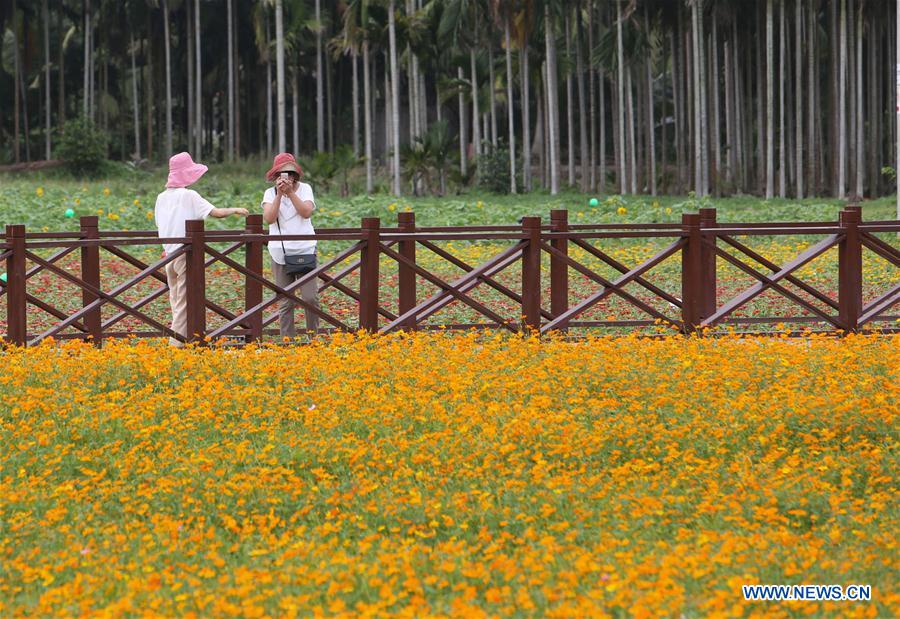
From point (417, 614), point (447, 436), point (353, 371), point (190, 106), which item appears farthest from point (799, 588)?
point (190, 106)

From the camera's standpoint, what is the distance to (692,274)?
1294 centimetres

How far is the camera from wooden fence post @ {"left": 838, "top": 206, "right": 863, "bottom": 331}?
43.0 ft

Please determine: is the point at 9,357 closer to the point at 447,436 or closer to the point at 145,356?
the point at 145,356

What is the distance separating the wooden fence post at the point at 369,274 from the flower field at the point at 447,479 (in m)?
0.92

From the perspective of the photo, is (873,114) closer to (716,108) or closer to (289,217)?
(716,108)

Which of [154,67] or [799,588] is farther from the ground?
[154,67]

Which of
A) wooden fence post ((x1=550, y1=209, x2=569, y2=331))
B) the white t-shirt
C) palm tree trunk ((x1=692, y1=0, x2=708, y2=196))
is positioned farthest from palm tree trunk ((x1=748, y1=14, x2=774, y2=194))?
the white t-shirt

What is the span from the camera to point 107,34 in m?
56.3

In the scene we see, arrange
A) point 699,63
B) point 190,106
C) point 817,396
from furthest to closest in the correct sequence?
Answer: 1. point 190,106
2. point 699,63
3. point 817,396

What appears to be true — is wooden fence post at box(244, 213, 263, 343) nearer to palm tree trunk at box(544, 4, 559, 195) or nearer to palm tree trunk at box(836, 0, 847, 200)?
palm tree trunk at box(544, 4, 559, 195)

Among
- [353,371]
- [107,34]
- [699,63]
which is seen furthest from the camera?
[107,34]

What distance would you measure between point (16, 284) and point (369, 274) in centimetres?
299

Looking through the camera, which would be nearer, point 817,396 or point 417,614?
point 417,614

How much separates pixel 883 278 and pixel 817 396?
1034cm
